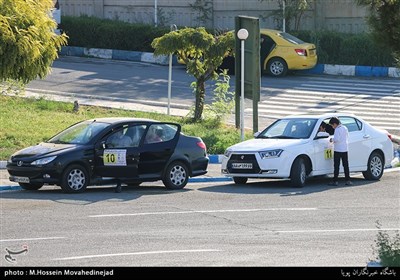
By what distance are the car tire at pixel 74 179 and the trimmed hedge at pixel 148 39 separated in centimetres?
2117

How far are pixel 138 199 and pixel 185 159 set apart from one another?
81.4 inches

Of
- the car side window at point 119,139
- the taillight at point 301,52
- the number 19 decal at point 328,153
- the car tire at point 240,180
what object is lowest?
the car tire at point 240,180

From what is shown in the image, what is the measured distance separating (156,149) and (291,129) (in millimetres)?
3178

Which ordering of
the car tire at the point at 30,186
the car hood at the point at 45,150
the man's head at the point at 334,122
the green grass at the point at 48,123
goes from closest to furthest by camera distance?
1. the car hood at the point at 45,150
2. the car tire at the point at 30,186
3. the man's head at the point at 334,122
4. the green grass at the point at 48,123

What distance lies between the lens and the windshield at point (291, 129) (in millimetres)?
21500

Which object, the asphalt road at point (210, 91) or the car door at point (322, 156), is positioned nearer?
the car door at point (322, 156)

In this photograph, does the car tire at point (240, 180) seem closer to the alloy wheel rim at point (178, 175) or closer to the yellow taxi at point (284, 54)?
the alloy wheel rim at point (178, 175)

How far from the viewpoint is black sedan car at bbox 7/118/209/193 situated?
62.7 ft

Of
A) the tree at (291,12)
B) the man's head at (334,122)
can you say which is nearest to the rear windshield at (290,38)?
the tree at (291,12)

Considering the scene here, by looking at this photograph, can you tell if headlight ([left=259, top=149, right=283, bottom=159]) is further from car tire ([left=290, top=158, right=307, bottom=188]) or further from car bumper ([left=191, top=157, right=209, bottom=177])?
car bumper ([left=191, top=157, right=209, bottom=177])

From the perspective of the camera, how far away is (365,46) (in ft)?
129

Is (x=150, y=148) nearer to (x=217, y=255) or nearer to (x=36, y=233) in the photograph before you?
(x=36, y=233)

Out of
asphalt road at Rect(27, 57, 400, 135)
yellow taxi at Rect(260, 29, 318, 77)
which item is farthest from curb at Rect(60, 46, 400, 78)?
yellow taxi at Rect(260, 29, 318, 77)

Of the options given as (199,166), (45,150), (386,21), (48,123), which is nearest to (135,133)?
(199,166)
